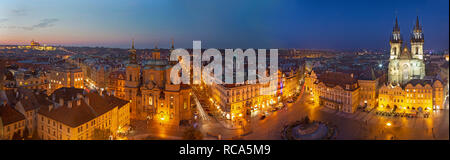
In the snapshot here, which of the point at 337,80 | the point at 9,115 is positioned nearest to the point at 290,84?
the point at 337,80

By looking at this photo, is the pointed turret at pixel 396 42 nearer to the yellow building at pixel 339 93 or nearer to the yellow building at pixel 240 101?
the yellow building at pixel 339 93

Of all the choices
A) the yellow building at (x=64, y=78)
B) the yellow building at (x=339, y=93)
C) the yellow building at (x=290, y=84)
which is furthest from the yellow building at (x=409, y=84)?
the yellow building at (x=64, y=78)

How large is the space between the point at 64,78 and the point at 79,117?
2140 centimetres

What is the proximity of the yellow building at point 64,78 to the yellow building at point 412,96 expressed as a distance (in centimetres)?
3934

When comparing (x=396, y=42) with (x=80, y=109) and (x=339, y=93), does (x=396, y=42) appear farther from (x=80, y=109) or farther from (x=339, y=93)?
(x=80, y=109)

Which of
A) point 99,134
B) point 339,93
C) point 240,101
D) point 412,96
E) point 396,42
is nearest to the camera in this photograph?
point 99,134

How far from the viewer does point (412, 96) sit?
3244 cm

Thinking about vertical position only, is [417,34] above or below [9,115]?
above

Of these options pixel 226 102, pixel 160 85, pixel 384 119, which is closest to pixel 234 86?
pixel 226 102

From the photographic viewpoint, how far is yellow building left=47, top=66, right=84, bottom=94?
38125 mm
